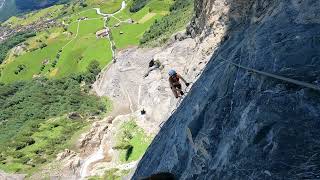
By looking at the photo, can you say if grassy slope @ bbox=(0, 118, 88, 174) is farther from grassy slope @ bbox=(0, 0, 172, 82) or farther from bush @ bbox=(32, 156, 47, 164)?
grassy slope @ bbox=(0, 0, 172, 82)

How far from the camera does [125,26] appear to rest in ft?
415

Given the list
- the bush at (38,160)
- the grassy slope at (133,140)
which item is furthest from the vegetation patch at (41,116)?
the grassy slope at (133,140)

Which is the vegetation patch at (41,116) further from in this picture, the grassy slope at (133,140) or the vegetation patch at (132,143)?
the vegetation patch at (132,143)

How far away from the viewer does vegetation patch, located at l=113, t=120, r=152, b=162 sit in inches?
1423

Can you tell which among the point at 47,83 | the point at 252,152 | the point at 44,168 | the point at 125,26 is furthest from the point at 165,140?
the point at 125,26

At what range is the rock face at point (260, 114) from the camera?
32.7 feet

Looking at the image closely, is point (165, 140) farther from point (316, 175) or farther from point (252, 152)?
point (316, 175)

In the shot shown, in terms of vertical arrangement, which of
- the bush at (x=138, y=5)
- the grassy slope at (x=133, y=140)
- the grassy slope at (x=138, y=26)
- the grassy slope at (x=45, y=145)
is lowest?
the bush at (x=138, y=5)

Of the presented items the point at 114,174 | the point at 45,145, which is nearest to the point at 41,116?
the point at 45,145

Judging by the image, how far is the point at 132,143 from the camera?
1490 inches

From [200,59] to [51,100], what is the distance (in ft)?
222

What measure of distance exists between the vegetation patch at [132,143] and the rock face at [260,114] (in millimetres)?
16914

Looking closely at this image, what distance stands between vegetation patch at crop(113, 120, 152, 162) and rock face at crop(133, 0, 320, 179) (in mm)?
16914

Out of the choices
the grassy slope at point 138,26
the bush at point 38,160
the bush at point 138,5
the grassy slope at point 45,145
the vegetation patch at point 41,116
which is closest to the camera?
the bush at point 38,160
